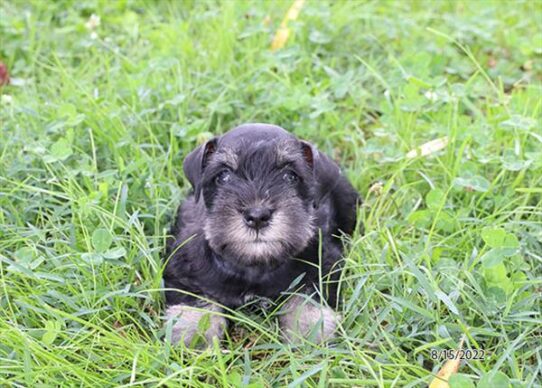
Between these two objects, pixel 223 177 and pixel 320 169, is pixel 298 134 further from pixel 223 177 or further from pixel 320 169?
pixel 223 177

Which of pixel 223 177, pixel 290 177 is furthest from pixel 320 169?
pixel 223 177

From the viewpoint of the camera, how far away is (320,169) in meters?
3.71

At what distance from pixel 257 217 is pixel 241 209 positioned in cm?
9

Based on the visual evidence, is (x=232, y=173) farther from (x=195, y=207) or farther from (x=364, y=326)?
(x=364, y=326)

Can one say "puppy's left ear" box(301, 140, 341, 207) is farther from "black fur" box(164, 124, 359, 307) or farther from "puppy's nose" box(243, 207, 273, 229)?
"puppy's nose" box(243, 207, 273, 229)

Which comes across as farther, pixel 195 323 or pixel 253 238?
pixel 195 323

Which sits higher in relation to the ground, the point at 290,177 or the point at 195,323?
the point at 290,177

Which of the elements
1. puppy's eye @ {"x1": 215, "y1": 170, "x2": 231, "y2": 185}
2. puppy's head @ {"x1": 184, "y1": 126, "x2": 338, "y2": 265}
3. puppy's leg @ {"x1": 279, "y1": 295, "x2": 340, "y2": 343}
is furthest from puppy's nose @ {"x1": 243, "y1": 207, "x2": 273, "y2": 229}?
puppy's leg @ {"x1": 279, "y1": 295, "x2": 340, "y2": 343}

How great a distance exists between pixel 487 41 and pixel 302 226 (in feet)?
10.7

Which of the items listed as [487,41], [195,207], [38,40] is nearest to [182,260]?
[195,207]

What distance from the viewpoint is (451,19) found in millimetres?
6020

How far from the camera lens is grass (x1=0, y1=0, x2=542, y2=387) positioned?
3.21 meters

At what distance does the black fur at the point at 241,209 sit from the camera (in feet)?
10.8

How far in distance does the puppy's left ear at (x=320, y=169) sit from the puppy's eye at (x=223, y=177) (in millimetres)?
385
